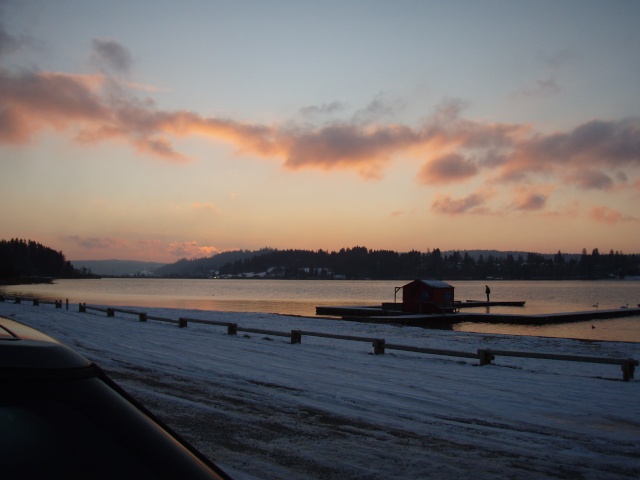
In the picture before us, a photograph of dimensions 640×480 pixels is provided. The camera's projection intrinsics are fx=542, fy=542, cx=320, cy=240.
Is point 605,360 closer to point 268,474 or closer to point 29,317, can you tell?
point 268,474

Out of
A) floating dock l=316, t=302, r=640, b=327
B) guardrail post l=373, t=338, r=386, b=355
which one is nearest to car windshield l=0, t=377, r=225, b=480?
guardrail post l=373, t=338, r=386, b=355

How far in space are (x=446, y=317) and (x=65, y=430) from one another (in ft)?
178

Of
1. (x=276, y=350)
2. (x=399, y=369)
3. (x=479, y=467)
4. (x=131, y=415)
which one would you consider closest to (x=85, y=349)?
(x=276, y=350)

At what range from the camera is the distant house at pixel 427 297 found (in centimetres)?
5719

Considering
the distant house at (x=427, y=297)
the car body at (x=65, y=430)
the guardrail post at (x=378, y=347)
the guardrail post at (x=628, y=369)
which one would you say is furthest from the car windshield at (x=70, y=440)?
the distant house at (x=427, y=297)

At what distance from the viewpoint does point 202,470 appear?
81.4 inches

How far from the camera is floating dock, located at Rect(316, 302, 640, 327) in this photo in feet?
167

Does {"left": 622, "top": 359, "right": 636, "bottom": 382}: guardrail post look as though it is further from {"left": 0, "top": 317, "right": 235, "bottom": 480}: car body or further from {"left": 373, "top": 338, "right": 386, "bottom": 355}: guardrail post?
{"left": 0, "top": 317, "right": 235, "bottom": 480}: car body

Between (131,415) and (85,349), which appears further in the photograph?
(85,349)

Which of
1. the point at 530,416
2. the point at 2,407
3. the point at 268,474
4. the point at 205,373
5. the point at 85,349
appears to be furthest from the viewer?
the point at 85,349

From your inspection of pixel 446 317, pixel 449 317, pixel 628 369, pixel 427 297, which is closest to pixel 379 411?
pixel 628 369

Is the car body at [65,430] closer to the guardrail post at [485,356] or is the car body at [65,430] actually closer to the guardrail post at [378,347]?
the guardrail post at [485,356]

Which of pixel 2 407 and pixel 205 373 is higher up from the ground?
pixel 2 407

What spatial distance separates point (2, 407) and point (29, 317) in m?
37.1
